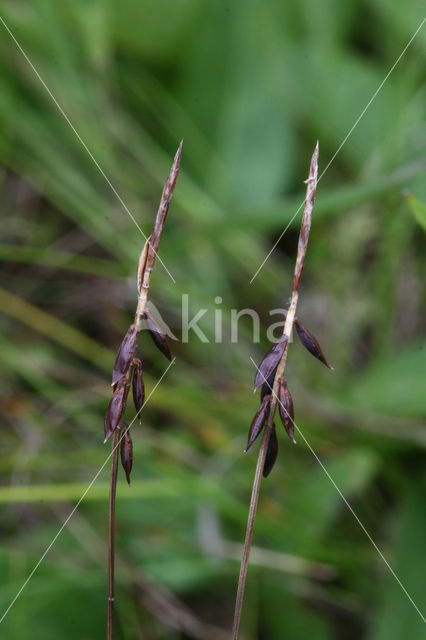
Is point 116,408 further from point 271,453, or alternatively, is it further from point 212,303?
point 212,303

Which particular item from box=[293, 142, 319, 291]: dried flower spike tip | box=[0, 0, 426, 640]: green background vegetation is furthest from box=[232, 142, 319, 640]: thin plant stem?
box=[0, 0, 426, 640]: green background vegetation

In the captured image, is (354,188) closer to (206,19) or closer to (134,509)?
(134,509)

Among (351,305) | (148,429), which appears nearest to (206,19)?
(351,305)

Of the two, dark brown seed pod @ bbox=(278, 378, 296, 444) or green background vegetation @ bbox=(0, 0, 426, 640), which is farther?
green background vegetation @ bbox=(0, 0, 426, 640)

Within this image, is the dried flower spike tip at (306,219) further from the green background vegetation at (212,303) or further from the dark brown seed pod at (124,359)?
the green background vegetation at (212,303)

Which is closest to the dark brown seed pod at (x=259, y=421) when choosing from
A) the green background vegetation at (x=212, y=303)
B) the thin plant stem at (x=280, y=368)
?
the thin plant stem at (x=280, y=368)

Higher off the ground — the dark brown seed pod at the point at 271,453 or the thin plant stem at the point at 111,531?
the dark brown seed pod at the point at 271,453

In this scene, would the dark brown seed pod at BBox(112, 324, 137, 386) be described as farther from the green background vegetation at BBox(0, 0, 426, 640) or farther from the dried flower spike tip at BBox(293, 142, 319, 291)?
the green background vegetation at BBox(0, 0, 426, 640)

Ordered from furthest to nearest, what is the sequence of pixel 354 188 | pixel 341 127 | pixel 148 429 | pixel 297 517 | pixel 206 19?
pixel 206 19
pixel 341 127
pixel 148 429
pixel 297 517
pixel 354 188
